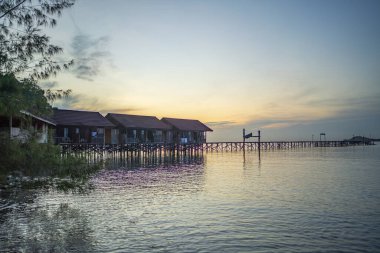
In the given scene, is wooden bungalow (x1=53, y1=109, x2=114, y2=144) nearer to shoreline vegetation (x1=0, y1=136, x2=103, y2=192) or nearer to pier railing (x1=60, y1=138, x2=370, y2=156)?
pier railing (x1=60, y1=138, x2=370, y2=156)

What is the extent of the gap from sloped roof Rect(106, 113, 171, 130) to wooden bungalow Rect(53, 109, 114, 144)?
246 centimetres

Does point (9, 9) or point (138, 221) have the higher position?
point (9, 9)

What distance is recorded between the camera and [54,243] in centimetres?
964

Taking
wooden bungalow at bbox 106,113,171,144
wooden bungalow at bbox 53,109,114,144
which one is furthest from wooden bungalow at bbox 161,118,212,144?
wooden bungalow at bbox 53,109,114,144

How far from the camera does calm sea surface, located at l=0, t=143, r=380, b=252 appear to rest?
374 inches

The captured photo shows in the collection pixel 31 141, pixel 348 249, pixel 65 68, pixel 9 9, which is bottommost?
pixel 348 249

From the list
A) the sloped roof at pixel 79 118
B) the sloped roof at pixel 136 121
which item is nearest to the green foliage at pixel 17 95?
the sloped roof at pixel 79 118

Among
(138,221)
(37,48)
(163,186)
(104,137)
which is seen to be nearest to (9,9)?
(37,48)

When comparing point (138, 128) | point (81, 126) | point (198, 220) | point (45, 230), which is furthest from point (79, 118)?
point (198, 220)

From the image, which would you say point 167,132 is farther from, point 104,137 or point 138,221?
point 138,221

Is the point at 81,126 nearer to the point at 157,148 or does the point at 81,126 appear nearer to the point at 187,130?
the point at 157,148

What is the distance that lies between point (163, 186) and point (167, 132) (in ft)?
134

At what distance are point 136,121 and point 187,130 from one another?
1146 centimetres

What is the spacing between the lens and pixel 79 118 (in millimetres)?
46500
